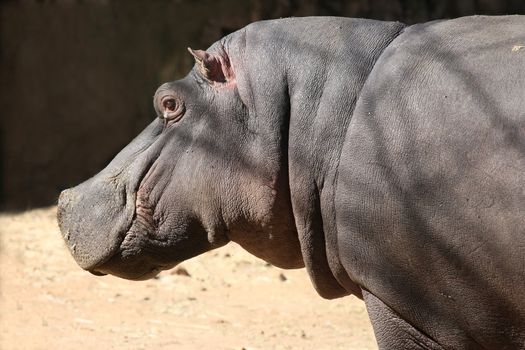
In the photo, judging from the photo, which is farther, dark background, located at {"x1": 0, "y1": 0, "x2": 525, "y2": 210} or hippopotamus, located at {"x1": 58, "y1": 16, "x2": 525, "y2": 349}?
dark background, located at {"x1": 0, "y1": 0, "x2": 525, "y2": 210}

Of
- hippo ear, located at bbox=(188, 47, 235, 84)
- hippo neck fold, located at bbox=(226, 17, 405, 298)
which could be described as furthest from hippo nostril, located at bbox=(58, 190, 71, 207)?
hippo neck fold, located at bbox=(226, 17, 405, 298)

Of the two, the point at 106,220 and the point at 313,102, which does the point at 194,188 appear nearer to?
the point at 106,220

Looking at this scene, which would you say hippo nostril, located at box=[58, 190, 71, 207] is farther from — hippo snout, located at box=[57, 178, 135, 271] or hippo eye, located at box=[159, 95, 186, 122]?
hippo eye, located at box=[159, 95, 186, 122]

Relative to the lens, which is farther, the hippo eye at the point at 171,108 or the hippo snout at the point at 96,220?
the hippo snout at the point at 96,220

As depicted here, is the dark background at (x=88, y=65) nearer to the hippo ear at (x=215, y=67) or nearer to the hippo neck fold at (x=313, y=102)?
the hippo ear at (x=215, y=67)

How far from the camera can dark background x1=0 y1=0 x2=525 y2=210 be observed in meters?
10.2

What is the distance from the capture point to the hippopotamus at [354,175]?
9.50ft

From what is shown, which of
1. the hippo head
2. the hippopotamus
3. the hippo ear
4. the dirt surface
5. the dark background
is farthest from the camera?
the dark background

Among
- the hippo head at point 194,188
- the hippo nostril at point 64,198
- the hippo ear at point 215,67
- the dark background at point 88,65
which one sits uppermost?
the hippo ear at point 215,67

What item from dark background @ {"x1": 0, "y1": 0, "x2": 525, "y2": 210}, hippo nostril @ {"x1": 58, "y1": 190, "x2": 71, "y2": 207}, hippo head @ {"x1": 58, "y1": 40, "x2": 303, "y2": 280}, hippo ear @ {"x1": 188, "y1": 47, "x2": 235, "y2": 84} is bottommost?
dark background @ {"x1": 0, "y1": 0, "x2": 525, "y2": 210}

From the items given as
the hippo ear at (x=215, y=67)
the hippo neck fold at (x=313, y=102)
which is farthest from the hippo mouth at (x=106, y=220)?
the hippo neck fold at (x=313, y=102)

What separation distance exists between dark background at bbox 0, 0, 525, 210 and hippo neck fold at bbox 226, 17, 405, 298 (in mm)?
6793

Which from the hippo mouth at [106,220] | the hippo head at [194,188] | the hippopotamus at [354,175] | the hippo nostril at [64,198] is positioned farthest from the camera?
the hippo nostril at [64,198]

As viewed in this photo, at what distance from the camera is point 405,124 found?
119 inches
